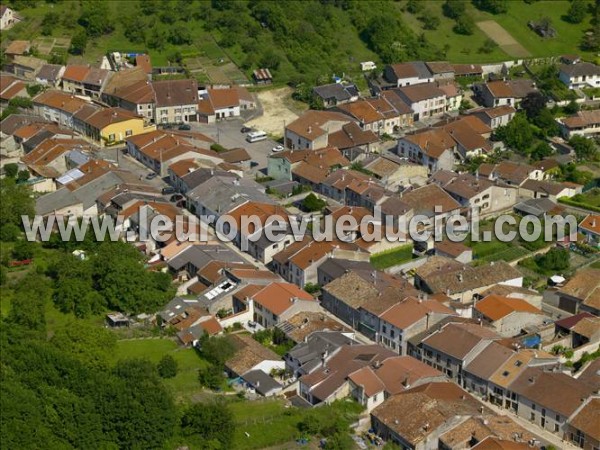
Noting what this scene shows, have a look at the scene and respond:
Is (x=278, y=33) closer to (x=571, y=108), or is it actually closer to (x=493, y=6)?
(x=493, y=6)

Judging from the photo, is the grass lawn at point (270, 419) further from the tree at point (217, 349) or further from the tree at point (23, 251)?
the tree at point (23, 251)

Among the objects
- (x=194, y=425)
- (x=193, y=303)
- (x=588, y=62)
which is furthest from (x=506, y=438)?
(x=588, y=62)

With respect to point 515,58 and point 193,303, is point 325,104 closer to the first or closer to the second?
point 515,58

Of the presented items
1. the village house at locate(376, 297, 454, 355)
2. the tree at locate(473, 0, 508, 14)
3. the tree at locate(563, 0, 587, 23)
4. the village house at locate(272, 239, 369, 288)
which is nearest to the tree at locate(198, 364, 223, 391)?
the village house at locate(376, 297, 454, 355)

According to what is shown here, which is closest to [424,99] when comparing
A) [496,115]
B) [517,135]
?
[496,115]

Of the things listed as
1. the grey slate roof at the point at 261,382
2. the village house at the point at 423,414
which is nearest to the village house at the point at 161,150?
the grey slate roof at the point at 261,382

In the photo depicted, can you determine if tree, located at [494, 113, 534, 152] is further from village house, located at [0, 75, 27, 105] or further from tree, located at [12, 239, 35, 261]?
village house, located at [0, 75, 27, 105]
